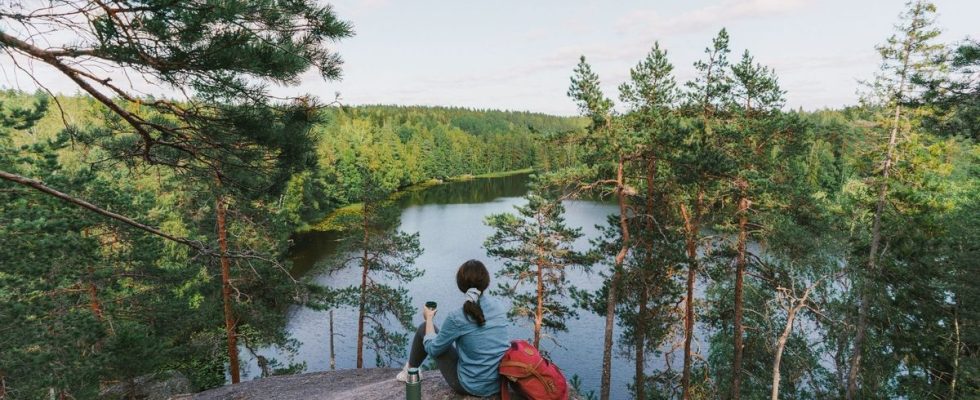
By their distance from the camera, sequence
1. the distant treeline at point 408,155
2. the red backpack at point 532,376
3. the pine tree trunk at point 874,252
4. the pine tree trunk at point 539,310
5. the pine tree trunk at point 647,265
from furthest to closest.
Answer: the distant treeline at point 408,155, the pine tree trunk at point 539,310, the pine tree trunk at point 874,252, the pine tree trunk at point 647,265, the red backpack at point 532,376

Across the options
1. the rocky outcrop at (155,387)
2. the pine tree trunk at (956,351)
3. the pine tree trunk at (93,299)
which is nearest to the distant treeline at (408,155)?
the rocky outcrop at (155,387)

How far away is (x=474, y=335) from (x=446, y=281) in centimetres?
2112

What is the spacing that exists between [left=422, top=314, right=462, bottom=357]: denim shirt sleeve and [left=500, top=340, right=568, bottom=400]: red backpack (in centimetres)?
45

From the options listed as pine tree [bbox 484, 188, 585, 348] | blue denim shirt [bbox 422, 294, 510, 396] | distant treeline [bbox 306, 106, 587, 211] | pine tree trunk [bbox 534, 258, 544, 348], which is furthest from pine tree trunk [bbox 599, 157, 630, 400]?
distant treeline [bbox 306, 106, 587, 211]

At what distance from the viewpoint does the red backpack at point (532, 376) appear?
3.61 metres

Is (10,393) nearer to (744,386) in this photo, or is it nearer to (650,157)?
(650,157)

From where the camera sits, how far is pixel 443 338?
379 centimetres

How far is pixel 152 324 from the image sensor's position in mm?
11414

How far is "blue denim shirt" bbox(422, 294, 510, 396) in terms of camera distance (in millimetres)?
3719

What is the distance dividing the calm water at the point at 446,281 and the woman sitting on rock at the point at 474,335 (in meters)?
10.5

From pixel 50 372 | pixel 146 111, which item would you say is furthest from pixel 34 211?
pixel 146 111

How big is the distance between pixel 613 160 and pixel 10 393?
11.6 metres

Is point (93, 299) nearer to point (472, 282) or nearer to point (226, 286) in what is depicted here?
point (226, 286)

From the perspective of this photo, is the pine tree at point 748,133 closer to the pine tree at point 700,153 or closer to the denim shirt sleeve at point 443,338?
the pine tree at point 700,153
